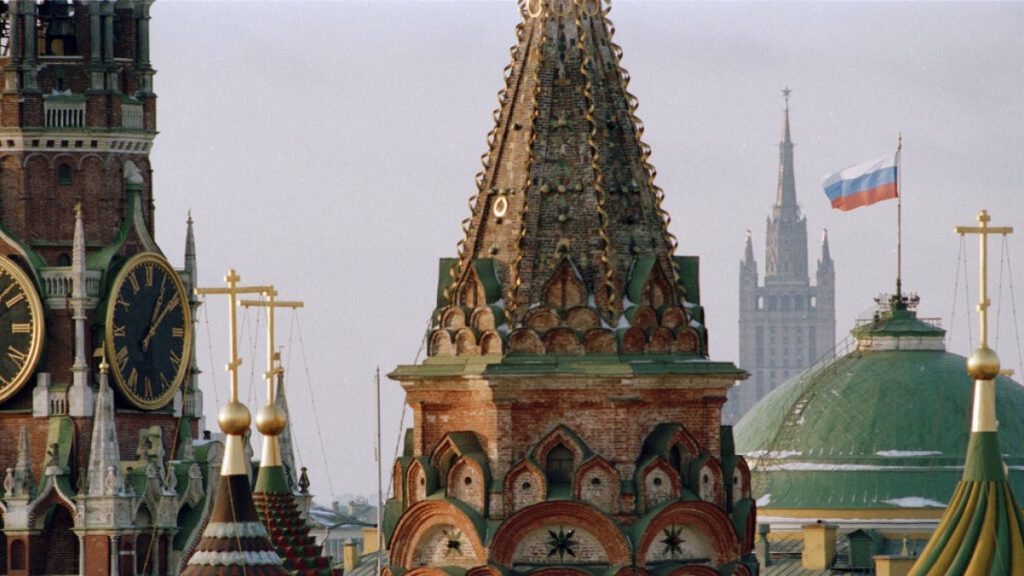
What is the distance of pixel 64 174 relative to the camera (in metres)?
143

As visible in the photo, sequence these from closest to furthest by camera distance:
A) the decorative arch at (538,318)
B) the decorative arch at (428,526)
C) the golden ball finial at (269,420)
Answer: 1. the decorative arch at (428,526)
2. the decorative arch at (538,318)
3. the golden ball finial at (269,420)

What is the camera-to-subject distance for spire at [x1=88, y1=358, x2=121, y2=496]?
141 m

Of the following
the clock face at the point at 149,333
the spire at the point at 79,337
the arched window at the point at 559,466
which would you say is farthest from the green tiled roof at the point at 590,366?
the clock face at the point at 149,333

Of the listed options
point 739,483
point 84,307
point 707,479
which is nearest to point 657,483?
point 707,479

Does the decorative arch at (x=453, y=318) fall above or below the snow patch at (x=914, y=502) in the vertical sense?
above

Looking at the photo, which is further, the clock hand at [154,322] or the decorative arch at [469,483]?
the clock hand at [154,322]

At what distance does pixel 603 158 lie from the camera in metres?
76.0

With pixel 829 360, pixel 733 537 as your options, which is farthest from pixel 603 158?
pixel 829 360

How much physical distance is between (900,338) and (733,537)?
5873 cm

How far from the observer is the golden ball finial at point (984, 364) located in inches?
2982

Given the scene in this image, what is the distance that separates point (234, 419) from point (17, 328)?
207 ft

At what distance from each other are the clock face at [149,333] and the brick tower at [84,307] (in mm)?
41

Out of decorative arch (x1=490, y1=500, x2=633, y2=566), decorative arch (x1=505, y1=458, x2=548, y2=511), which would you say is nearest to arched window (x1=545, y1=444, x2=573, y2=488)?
decorative arch (x1=505, y1=458, x2=548, y2=511)

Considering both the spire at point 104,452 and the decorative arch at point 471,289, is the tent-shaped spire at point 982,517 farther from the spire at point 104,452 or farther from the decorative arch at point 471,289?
the spire at point 104,452
